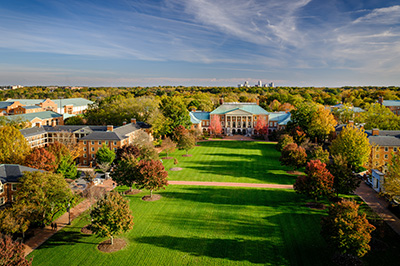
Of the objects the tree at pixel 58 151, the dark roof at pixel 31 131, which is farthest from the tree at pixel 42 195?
the dark roof at pixel 31 131

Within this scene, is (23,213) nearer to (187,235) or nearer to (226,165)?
(187,235)

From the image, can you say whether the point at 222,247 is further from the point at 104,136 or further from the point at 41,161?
the point at 104,136

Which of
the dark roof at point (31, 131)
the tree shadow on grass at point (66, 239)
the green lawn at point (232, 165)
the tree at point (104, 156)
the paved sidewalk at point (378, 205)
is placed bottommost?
the tree shadow on grass at point (66, 239)

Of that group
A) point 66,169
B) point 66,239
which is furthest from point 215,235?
point 66,169

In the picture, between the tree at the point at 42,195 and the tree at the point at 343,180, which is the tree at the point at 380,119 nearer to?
the tree at the point at 343,180

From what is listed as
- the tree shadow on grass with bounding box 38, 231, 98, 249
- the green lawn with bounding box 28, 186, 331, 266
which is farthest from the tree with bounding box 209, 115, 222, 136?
the tree shadow on grass with bounding box 38, 231, 98, 249

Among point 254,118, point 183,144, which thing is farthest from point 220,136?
point 183,144
